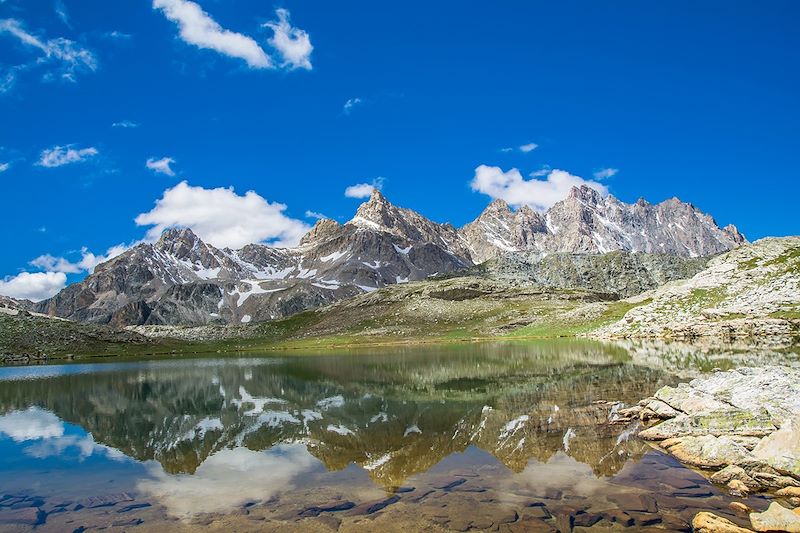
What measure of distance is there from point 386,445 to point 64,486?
1471 centimetres

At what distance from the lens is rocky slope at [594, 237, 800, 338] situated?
9750 cm

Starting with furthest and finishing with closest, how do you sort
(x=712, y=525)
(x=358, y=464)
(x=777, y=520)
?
(x=358, y=464) < (x=712, y=525) < (x=777, y=520)

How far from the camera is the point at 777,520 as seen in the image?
49.0 ft

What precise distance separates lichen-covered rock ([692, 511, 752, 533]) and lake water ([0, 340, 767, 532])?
68 centimetres

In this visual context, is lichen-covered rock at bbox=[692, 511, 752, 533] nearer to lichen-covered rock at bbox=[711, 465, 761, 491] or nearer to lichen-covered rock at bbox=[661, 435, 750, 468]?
lichen-covered rock at bbox=[711, 465, 761, 491]

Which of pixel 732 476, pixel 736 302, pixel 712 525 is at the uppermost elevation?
pixel 736 302

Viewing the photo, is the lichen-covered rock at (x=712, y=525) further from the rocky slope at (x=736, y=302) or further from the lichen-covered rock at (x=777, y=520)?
the rocky slope at (x=736, y=302)

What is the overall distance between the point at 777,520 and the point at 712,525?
1.73 meters

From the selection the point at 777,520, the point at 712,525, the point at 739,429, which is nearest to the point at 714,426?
the point at 739,429

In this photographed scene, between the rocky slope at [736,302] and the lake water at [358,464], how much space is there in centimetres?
5729

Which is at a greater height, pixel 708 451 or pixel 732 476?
pixel 708 451

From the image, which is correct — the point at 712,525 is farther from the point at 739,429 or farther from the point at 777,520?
the point at 739,429

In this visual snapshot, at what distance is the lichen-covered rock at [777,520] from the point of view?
580 inches

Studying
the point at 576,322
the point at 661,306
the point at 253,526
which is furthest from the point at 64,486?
the point at 576,322
